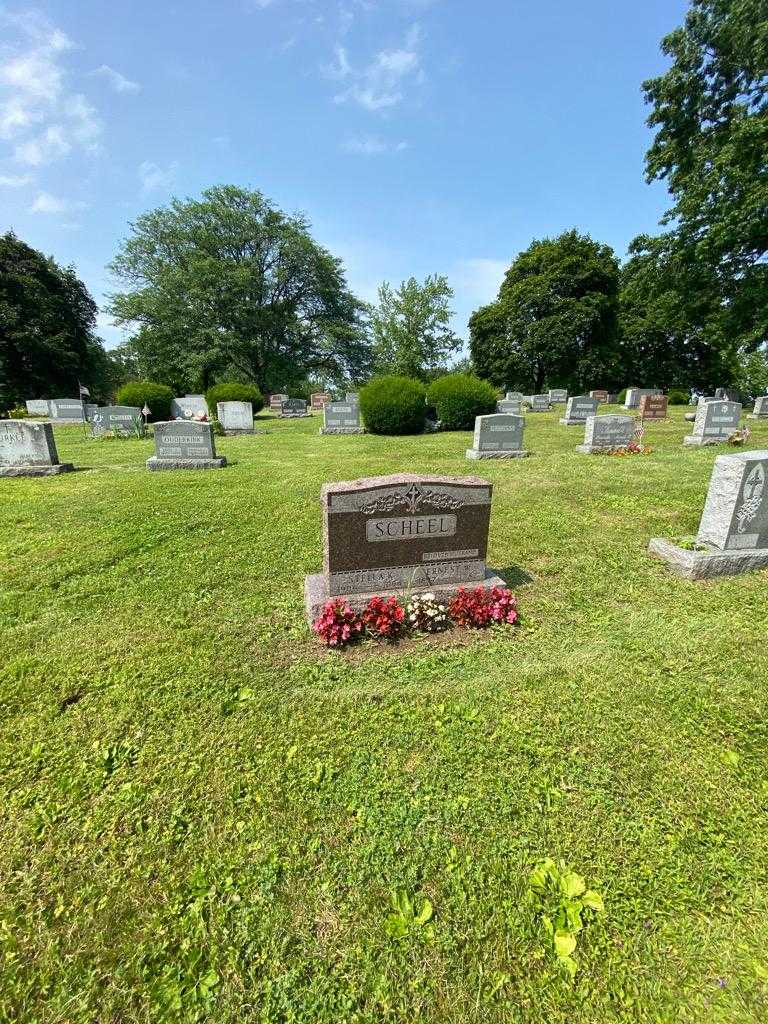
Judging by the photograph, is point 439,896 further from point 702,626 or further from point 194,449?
point 194,449

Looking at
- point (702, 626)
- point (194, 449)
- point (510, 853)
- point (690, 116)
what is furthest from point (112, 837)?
point (690, 116)

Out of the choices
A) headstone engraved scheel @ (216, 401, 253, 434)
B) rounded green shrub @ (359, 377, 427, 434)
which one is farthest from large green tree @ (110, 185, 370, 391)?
rounded green shrub @ (359, 377, 427, 434)

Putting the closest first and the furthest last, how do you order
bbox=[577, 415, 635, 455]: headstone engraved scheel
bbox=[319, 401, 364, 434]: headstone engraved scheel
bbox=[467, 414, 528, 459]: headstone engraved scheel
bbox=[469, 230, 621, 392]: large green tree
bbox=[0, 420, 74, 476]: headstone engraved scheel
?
1. bbox=[0, 420, 74, 476]: headstone engraved scheel
2. bbox=[467, 414, 528, 459]: headstone engraved scheel
3. bbox=[577, 415, 635, 455]: headstone engraved scheel
4. bbox=[319, 401, 364, 434]: headstone engraved scheel
5. bbox=[469, 230, 621, 392]: large green tree

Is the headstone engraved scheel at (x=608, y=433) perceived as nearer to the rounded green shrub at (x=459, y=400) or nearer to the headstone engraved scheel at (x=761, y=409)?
the rounded green shrub at (x=459, y=400)

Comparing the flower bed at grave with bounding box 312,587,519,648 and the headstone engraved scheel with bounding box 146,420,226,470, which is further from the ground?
the headstone engraved scheel with bounding box 146,420,226,470

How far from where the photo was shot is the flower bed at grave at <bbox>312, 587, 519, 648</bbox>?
3.48m

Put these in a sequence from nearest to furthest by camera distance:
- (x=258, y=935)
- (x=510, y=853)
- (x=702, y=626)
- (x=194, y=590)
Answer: (x=258, y=935)
(x=510, y=853)
(x=702, y=626)
(x=194, y=590)

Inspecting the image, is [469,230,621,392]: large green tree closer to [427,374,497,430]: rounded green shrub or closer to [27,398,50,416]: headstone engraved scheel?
[427,374,497,430]: rounded green shrub

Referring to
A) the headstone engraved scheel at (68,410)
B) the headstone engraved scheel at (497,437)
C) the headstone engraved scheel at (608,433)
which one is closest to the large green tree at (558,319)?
the headstone engraved scheel at (608,433)

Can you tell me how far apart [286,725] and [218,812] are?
0.59m

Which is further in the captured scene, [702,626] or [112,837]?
[702,626]

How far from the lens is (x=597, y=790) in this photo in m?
2.25

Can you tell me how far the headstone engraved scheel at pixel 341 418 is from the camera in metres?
16.3

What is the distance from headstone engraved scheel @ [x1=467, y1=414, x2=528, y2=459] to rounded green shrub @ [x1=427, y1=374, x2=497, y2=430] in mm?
4971
